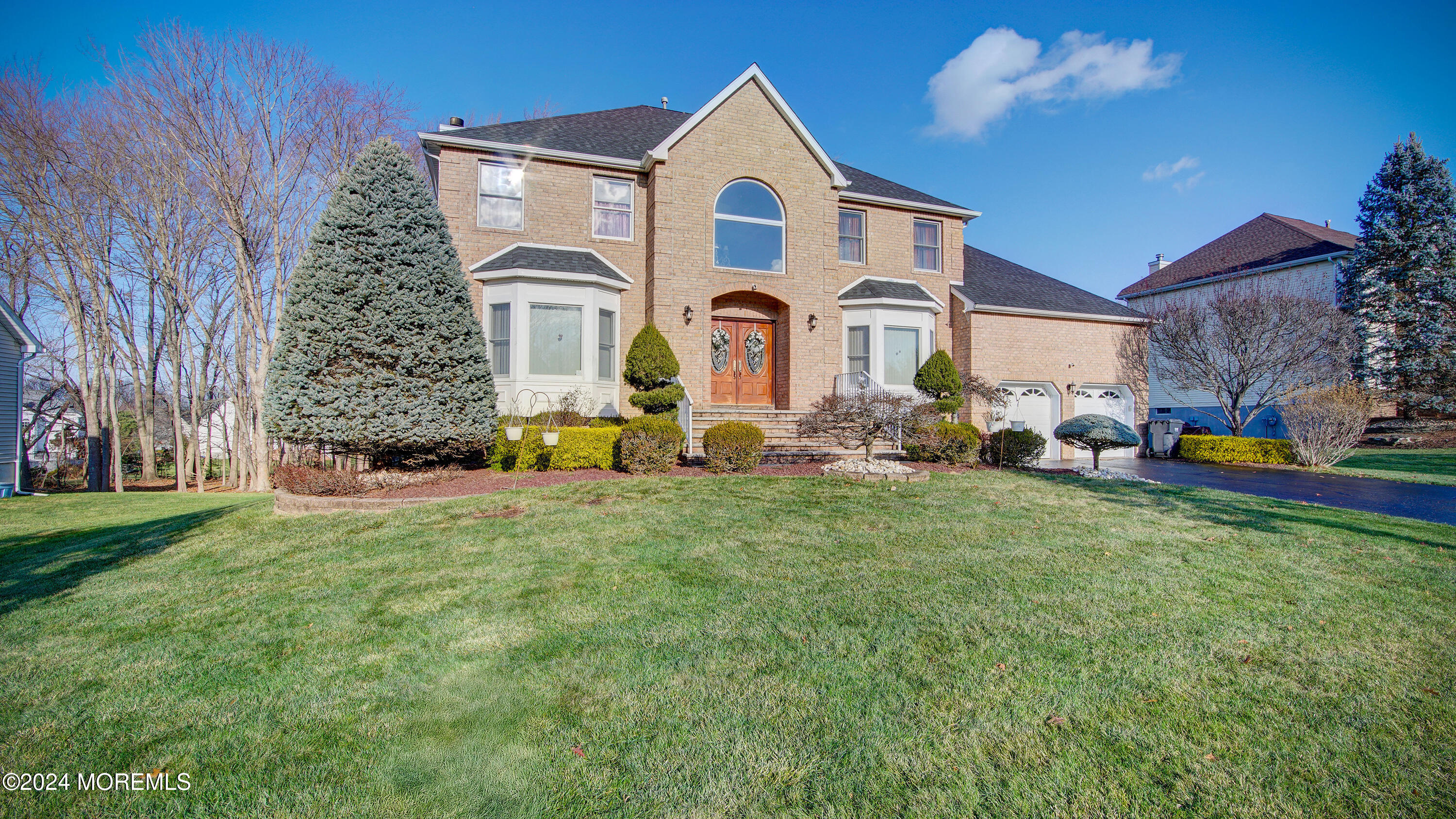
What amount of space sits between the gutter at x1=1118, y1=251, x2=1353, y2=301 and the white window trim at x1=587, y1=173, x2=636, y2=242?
79.5ft

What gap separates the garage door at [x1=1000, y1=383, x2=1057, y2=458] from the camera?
58.3 ft

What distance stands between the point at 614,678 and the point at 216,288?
22.8 m

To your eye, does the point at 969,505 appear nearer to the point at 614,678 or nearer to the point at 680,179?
the point at 614,678

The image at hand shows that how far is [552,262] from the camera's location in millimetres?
13250

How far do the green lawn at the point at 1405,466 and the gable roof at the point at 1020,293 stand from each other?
6637mm

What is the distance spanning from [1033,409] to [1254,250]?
55.7ft

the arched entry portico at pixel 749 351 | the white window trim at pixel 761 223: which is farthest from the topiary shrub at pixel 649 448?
the white window trim at pixel 761 223

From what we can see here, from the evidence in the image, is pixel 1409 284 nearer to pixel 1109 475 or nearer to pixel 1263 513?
pixel 1109 475

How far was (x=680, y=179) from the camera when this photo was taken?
14266 mm

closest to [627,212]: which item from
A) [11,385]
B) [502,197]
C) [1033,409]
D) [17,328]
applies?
[502,197]

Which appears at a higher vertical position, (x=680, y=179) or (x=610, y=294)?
(x=680, y=179)

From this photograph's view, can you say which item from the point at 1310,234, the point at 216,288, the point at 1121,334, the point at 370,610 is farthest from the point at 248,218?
the point at 1310,234

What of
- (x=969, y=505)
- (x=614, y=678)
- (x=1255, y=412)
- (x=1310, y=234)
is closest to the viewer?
(x=614, y=678)

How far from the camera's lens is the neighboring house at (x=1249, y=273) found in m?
23.1
